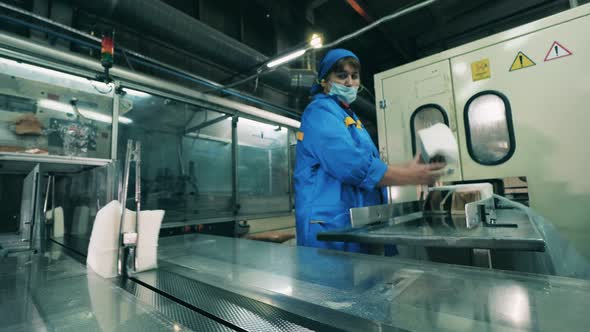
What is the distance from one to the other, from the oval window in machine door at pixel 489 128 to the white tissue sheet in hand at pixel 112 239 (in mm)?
1650

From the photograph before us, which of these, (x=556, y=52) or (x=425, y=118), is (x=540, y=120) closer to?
(x=556, y=52)

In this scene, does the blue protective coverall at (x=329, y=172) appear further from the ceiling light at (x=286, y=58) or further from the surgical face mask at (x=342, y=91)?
the ceiling light at (x=286, y=58)

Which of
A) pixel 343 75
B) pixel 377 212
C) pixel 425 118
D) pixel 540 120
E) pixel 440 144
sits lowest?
pixel 377 212

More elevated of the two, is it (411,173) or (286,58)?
(286,58)

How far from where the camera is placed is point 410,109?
6.00 ft

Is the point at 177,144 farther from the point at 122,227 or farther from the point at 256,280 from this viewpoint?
the point at 256,280

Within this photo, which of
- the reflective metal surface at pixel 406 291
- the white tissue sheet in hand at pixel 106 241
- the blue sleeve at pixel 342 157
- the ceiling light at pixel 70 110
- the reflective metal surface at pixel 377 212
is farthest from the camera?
the ceiling light at pixel 70 110

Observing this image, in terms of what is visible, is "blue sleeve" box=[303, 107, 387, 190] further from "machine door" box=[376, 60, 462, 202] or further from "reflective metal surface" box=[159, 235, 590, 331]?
"machine door" box=[376, 60, 462, 202]

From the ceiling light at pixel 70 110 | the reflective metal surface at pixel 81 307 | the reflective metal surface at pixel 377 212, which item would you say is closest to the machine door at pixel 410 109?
the reflective metal surface at pixel 377 212

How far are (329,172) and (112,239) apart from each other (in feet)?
2.40

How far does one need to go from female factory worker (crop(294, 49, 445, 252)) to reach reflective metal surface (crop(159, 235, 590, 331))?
304mm

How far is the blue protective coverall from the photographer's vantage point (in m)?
1.04

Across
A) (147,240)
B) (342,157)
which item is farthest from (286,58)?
(147,240)

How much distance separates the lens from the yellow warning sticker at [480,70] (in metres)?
1.54
